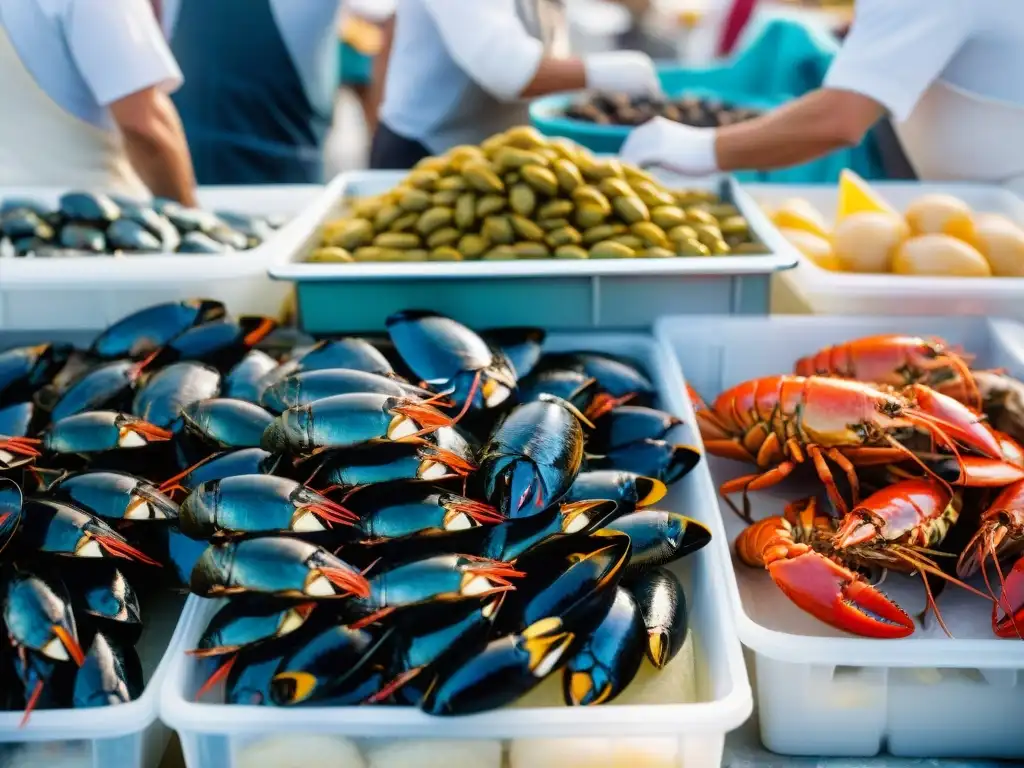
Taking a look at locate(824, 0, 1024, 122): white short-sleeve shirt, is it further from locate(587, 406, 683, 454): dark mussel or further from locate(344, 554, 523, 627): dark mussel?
locate(344, 554, 523, 627): dark mussel

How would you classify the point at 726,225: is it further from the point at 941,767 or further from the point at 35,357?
the point at 35,357

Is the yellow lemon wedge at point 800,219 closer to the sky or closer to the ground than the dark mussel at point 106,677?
closer to the sky

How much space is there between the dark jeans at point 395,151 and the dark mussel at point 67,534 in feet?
6.08

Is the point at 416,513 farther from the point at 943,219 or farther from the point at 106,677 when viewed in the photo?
the point at 943,219

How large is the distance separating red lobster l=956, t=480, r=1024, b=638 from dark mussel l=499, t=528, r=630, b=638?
0.37 m

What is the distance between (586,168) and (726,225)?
252mm

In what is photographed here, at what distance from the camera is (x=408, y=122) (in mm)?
2492

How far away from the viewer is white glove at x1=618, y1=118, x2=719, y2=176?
76.2 inches

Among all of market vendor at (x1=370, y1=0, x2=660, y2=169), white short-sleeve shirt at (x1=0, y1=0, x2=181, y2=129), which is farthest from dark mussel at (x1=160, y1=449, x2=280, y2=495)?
market vendor at (x1=370, y1=0, x2=660, y2=169)

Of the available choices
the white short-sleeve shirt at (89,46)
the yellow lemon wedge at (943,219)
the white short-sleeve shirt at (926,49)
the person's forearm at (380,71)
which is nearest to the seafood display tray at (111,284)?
the white short-sleeve shirt at (89,46)

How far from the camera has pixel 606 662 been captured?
754 millimetres

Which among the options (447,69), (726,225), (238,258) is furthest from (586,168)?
(447,69)

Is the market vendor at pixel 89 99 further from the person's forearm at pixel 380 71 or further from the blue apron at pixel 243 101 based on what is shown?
A: the person's forearm at pixel 380 71

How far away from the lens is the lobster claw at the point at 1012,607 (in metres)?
0.83
